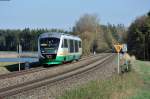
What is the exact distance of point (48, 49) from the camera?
137ft

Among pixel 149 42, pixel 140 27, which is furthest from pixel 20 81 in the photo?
pixel 140 27

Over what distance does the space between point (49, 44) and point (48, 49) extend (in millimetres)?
643

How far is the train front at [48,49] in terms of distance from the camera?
41391 millimetres

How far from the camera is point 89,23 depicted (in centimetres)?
16162

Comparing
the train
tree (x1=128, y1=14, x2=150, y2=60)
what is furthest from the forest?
the train

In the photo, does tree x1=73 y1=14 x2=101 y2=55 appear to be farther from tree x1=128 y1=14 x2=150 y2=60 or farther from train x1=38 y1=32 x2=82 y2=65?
train x1=38 y1=32 x2=82 y2=65

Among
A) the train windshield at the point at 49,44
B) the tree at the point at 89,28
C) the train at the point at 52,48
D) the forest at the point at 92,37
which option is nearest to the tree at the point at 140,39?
the forest at the point at 92,37

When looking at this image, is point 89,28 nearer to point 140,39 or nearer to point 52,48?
point 140,39

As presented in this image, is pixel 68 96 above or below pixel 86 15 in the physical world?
below

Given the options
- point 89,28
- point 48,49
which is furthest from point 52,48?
point 89,28

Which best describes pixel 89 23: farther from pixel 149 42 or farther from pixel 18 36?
pixel 149 42

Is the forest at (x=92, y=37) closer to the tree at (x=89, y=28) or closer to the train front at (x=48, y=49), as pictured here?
the tree at (x=89, y=28)

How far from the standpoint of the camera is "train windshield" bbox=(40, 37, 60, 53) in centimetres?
4162

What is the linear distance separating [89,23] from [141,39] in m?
46.4
